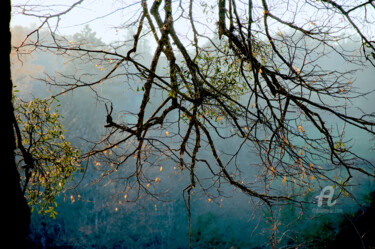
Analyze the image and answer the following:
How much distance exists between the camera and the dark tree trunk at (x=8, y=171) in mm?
1759

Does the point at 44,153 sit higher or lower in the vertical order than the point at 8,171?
higher

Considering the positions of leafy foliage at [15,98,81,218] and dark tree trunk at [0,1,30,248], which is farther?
leafy foliage at [15,98,81,218]

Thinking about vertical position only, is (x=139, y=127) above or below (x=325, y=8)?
below

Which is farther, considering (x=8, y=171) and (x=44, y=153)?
(x=44, y=153)

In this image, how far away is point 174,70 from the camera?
4035 millimetres

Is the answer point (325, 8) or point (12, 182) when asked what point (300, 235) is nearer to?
point (325, 8)

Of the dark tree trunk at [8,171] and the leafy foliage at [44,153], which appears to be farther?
the leafy foliage at [44,153]

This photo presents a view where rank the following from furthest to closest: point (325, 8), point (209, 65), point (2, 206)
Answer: point (209, 65) → point (325, 8) → point (2, 206)

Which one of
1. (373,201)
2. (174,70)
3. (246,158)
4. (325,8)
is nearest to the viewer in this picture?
(325,8)

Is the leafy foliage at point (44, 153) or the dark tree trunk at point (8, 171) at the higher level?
the leafy foliage at point (44, 153)

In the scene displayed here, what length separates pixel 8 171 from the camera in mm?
1814

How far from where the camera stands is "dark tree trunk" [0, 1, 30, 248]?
5.77 feet

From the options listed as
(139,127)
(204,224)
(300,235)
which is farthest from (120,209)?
(139,127)

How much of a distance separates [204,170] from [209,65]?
16637 millimetres
